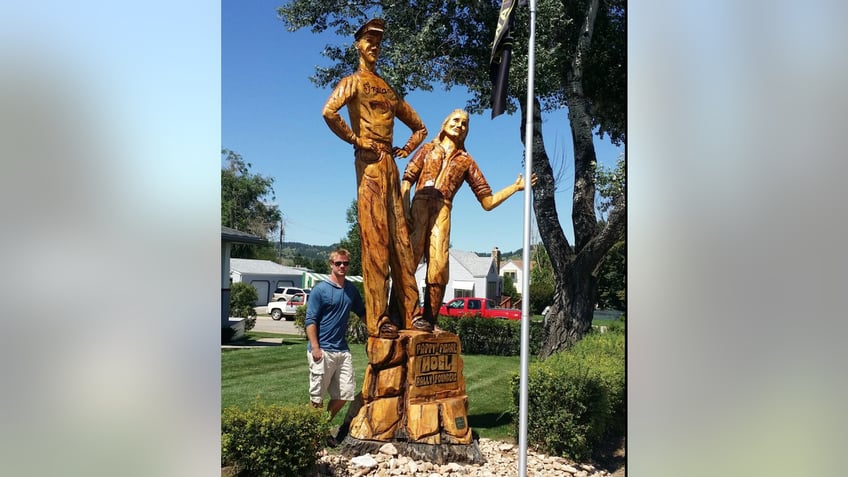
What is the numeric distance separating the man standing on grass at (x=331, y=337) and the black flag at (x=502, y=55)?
5.97 feet

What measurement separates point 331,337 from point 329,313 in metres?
0.21

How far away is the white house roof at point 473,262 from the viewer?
9688 mm

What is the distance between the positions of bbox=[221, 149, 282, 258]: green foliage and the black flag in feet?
22.6

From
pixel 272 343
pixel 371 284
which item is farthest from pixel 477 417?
pixel 272 343

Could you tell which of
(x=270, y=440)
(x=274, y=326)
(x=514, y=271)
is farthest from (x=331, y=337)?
(x=514, y=271)

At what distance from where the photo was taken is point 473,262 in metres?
9.82

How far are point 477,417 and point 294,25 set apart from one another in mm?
5528

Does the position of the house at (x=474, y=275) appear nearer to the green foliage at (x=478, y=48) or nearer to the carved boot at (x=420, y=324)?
the green foliage at (x=478, y=48)

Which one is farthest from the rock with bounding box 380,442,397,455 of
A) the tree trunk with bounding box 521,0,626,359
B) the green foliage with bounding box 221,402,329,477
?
the tree trunk with bounding box 521,0,626,359

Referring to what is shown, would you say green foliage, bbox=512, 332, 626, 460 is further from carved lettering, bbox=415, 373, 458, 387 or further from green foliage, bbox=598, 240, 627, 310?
green foliage, bbox=598, 240, 627, 310

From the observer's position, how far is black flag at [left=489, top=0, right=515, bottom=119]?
170 inches

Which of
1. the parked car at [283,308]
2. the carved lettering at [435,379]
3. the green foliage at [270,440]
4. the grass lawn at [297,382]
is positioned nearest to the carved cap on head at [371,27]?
the carved lettering at [435,379]

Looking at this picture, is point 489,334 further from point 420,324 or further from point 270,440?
point 270,440

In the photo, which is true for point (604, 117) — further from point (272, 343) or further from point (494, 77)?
point (272, 343)
